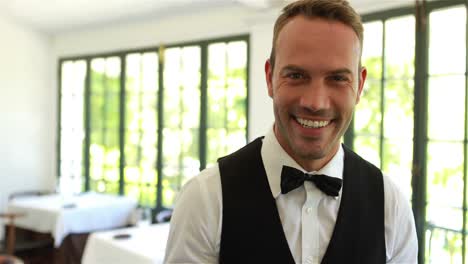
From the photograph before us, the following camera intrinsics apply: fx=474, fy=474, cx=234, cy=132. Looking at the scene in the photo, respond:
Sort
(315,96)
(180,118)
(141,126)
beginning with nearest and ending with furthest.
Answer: (315,96), (180,118), (141,126)

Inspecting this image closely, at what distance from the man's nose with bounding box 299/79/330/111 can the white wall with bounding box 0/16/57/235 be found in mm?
6348

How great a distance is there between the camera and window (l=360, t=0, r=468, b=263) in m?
3.41

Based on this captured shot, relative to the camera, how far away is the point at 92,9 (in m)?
5.59

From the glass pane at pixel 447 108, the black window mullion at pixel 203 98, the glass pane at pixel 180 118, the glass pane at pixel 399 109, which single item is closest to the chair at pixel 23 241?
the glass pane at pixel 180 118

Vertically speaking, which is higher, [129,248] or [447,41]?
[447,41]

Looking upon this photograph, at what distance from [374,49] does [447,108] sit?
75cm

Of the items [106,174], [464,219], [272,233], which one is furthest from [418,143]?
[106,174]

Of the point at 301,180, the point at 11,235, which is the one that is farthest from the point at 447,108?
the point at 11,235

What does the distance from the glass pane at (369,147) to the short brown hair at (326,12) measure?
→ 9.50 ft

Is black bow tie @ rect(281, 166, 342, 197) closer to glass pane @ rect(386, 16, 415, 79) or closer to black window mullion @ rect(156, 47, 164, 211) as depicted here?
glass pane @ rect(386, 16, 415, 79)

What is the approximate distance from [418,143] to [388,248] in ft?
8.36

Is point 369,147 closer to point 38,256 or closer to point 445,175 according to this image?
point 445,175

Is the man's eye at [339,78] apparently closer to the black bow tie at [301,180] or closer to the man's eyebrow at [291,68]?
Result: the man's eyebrow at [291,68]

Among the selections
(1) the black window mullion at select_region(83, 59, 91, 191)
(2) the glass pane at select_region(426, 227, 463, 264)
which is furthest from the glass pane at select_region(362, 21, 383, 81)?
(1) the black window mullion at select_region(83, 59, 91, 191)
